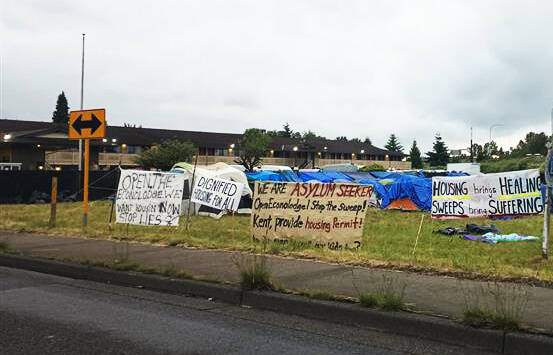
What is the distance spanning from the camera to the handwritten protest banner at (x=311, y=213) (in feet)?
38.1

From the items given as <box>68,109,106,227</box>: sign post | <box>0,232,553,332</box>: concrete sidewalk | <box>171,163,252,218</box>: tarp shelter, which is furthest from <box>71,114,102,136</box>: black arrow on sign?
<box>171,163,252,218</box>: tarp shelter

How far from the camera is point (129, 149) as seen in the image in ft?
229

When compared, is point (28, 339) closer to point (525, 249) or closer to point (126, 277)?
point (126, 277)

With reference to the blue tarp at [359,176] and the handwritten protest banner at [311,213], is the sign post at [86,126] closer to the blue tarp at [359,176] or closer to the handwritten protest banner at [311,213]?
the handwritten protest banner at [311,213]

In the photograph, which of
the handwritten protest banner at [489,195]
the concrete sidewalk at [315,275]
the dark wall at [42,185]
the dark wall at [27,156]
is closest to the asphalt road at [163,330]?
the concrete sidewalk at [315,275]

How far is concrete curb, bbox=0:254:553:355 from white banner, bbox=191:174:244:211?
6.03 metres

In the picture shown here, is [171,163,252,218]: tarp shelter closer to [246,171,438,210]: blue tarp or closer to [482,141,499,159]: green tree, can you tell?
[246,171,438,210]: blue tarp

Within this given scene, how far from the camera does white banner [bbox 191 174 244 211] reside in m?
15.0

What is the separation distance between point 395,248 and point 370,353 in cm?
719

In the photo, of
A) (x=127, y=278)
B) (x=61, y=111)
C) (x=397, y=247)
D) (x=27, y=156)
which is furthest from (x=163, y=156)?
(x=61, y=111)

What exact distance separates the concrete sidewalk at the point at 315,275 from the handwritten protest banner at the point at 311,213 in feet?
5.59

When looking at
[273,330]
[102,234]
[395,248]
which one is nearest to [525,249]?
[395,248]

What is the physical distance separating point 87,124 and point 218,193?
4014 mm

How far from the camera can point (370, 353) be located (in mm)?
5145
